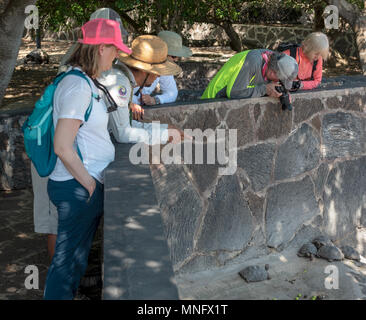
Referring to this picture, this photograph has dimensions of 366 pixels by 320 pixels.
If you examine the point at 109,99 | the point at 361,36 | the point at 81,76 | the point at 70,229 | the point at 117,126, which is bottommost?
the point at 70,229

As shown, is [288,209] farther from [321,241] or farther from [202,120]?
[202,120]

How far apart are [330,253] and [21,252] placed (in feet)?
8.90

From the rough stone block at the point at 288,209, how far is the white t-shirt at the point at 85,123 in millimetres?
2404

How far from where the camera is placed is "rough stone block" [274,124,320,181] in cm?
473

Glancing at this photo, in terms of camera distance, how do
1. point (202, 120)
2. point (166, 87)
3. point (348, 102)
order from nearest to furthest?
point (202, 120) < point (166, 87) < point (348, 102)

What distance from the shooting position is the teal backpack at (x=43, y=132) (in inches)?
97.7

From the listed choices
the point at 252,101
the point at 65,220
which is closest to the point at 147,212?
the point at 65,220

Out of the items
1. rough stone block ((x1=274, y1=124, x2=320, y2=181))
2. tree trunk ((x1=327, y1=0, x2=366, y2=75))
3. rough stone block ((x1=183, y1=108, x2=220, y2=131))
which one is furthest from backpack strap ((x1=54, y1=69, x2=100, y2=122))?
tree trunk ((x1=327, y1=0, x2=366, y2=75))

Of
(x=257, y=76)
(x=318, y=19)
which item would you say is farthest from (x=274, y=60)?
(x=318, y=19)

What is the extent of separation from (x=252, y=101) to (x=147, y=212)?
2.30 metres

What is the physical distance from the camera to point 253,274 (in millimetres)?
4426

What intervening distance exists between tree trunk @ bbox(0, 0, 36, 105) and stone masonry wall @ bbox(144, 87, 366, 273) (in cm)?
306

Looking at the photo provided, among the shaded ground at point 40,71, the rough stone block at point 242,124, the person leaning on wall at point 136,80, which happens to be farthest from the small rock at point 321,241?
the shaded ground at point 40,71
